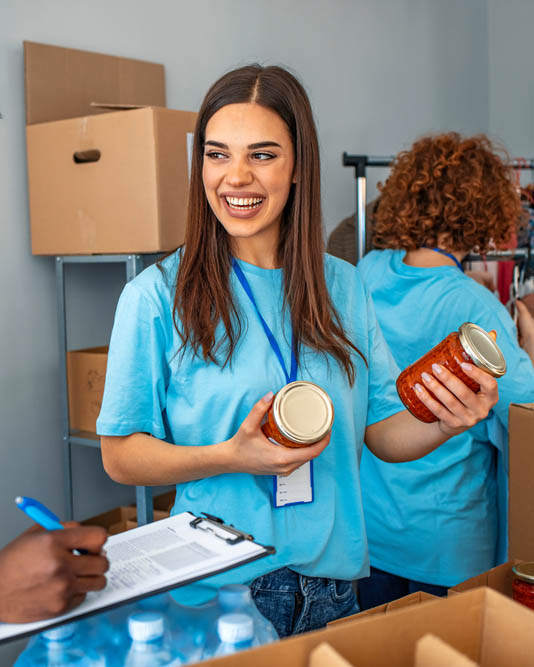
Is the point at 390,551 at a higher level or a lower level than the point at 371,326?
lower

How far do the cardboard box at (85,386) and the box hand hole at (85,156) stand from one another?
1.89 ft

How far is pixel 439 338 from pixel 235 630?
1.30 meters

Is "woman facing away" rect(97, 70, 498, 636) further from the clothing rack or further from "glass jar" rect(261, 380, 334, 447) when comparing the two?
the clothing rack

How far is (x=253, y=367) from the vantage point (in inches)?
43.8

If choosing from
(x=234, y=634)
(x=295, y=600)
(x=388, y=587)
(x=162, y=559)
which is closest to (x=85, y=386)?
(x=388, y=587)

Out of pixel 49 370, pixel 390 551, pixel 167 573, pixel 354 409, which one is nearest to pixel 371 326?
pixel 354 409

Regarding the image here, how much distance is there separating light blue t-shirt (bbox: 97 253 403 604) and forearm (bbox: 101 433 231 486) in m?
0.03

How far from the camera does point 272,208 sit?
117 centimetres

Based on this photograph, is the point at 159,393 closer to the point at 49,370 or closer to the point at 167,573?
the point at 167,573

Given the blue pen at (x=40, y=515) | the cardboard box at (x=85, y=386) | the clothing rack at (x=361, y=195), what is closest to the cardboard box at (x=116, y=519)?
the cardboard box at (x=85, y=386)

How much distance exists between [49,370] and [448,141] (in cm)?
142

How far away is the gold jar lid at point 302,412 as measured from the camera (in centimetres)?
90

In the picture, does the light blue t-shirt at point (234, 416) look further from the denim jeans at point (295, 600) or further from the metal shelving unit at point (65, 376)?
the metal shelving unit at point (65, 376)

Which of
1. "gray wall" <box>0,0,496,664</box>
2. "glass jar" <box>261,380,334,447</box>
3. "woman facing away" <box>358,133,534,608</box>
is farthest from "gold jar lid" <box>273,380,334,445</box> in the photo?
"gray wall" <box>0,0,496,664</box>
